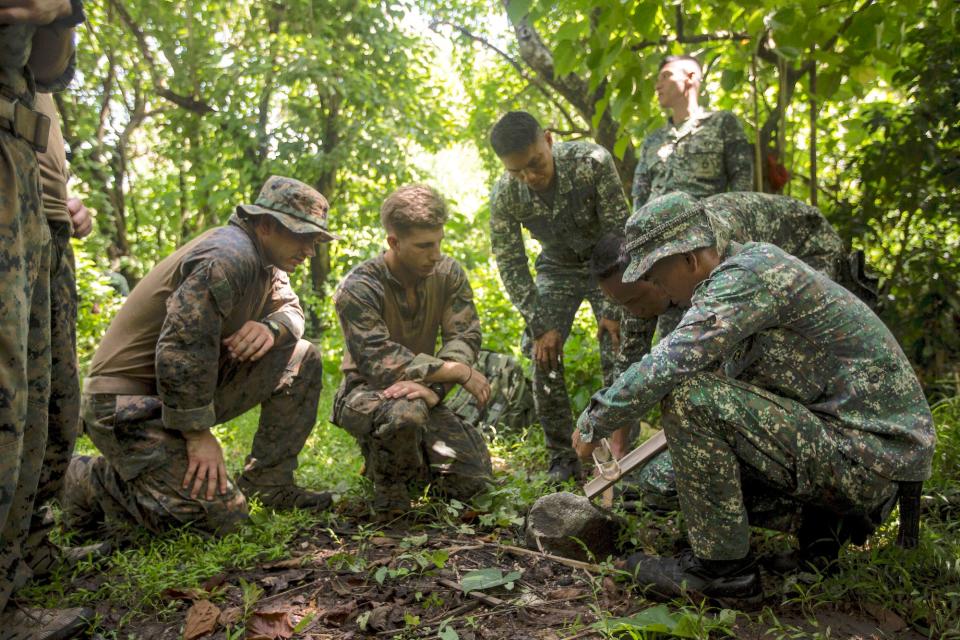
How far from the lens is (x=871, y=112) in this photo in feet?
18.7

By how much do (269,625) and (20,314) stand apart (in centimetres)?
128

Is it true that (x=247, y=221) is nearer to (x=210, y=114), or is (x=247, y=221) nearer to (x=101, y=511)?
(x=101, y=511)

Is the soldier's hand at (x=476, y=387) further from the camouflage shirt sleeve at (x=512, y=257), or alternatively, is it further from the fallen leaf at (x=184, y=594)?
the fallen leaf at (x=184, y=594)

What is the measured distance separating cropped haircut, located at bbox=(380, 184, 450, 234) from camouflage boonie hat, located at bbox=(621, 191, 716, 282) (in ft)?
4.13

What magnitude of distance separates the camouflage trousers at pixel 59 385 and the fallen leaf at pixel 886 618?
291cm

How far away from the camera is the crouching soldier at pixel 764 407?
98.0 inches

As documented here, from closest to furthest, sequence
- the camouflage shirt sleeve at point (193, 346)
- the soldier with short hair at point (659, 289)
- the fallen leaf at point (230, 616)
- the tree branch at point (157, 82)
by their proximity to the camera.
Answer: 1. the fallen leaf at point (230, 616)
2. the camouflage shirt sleeve at point (193, 346)
3. the soldier with short hair at point (659, 289)
4. the tree branch at point (157, 82)

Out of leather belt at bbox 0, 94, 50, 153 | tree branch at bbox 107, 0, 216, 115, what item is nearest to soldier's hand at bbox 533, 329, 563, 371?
leather belt at bbox 0, 94, 50, 153

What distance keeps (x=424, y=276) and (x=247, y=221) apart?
939 millimetres

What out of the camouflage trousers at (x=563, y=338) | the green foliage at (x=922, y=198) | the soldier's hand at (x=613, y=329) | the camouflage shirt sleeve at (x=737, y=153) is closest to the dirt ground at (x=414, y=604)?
the camouflage trousers at (x=563, y=338)

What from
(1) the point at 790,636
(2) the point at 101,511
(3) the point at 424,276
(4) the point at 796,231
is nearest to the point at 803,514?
(1) the point at 790,636

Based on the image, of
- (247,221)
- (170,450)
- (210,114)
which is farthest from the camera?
(210,114)

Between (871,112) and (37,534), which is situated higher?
(871,112)

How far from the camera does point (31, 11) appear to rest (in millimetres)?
2139
